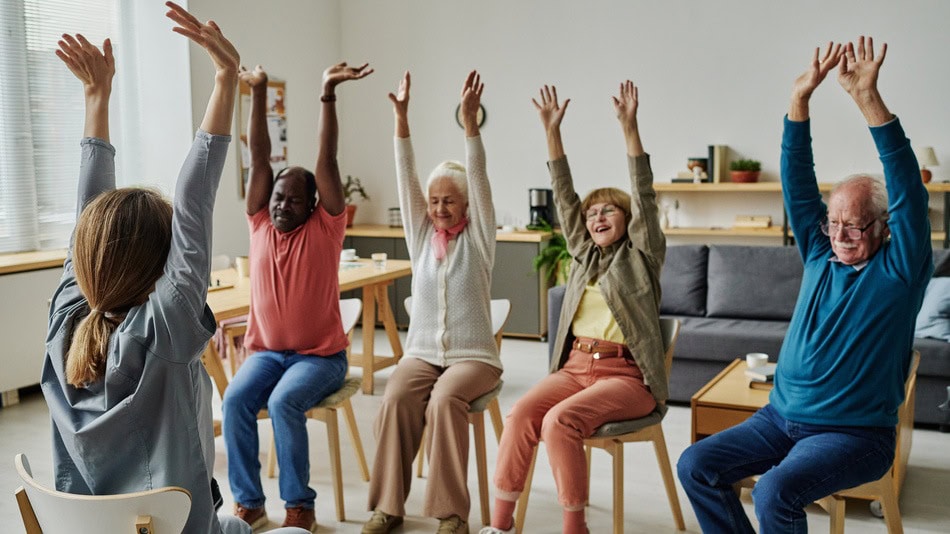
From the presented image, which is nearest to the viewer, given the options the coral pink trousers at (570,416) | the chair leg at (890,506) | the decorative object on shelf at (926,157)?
the chair leg at (890,506)

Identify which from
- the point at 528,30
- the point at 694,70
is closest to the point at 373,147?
the point at 528,30

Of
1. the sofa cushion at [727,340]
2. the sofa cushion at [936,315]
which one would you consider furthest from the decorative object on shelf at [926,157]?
the sofa cushion at [727,340]

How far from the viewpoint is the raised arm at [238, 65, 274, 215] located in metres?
3.34

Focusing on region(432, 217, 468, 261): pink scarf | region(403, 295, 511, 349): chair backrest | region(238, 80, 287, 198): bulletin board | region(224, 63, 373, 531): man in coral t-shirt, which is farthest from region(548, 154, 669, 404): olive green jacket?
region(238, 80, 287, 198): bulletin board

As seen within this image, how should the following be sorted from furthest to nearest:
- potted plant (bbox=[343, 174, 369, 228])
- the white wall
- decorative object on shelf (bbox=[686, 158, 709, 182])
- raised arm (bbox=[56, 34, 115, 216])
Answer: potted plant (bbox=[343, 174, 369, 228]) < decorative object on shelf (bbox=[686, 158, 709, 182]) < the white wall < raised arm (bbox=[56, 34, 115, 216])

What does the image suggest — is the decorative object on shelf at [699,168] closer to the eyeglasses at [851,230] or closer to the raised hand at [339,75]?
the raised hand at [339,75]

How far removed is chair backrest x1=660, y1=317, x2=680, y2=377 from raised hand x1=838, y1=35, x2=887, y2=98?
108 centimetres

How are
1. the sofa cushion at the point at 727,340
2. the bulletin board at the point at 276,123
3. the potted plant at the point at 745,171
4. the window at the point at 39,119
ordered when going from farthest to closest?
the bulletin board at the point at 276,123 → the potted plant at the point at 745,171 → the window at the point at 39,119 → the sofa cushion at the point at 727,340

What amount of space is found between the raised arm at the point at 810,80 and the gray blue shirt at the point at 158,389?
1667 millimetres

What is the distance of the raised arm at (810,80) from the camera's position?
8.31ft

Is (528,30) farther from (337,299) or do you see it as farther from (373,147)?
(337,299)

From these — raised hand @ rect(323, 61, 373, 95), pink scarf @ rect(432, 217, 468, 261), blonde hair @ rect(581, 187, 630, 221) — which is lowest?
pink scarf @ rect(432, 217, 468, 261)

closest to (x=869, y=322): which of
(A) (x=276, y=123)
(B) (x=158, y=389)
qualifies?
(B) (x=158, y=389)

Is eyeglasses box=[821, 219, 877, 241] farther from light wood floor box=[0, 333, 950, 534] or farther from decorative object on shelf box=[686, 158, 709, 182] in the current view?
decorative object on shelf box=[686, 158, 709, 182]
